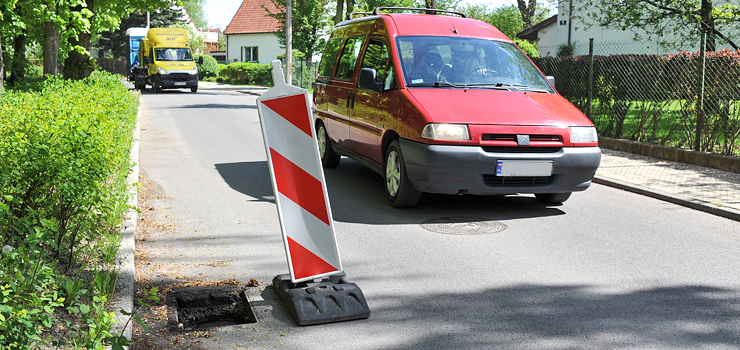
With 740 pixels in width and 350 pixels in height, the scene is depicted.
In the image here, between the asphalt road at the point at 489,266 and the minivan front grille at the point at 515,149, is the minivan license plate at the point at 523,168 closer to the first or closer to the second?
the minivan front grille at the point at 515,149

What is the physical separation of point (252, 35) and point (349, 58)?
5600 cm

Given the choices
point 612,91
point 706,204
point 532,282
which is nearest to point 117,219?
point 532,282

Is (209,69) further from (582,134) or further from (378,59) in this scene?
(582,134)

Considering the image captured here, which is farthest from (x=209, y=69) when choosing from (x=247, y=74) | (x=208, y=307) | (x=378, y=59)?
(x=208, y=307)

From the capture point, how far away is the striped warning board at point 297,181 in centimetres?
416

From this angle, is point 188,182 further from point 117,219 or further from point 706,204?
point 706,204

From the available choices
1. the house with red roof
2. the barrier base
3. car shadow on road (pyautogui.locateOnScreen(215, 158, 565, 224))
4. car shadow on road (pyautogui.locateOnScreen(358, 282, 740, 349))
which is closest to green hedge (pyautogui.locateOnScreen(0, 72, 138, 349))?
the barrier base

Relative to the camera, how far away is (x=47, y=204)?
456cm

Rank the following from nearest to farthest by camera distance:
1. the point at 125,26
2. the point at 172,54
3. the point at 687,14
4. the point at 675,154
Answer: the point at 675,154 < the point at 687,14 < the point at 172,54 < the point at 125,26

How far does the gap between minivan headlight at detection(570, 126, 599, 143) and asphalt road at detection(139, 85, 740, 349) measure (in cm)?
82

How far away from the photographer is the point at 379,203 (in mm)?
7645

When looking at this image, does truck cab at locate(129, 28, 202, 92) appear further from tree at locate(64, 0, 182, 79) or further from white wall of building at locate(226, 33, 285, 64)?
white wall of building at locate(226, 33, 285, 64)

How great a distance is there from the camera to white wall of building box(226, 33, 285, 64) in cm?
6119

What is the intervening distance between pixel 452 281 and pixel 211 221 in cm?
283
